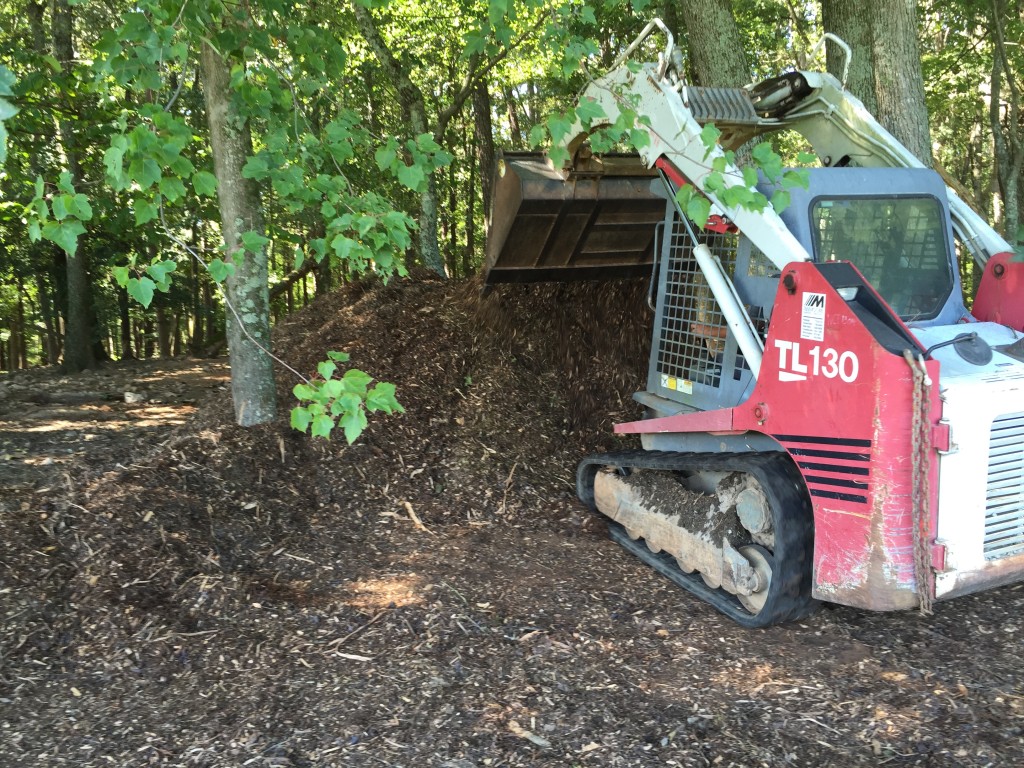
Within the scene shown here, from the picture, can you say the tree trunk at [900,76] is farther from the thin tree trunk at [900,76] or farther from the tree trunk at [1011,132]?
the tree trunk at [1011,132]

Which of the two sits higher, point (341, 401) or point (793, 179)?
point (793, 179)

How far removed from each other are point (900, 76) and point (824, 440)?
416cm

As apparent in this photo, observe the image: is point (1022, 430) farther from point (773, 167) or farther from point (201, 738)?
point (201, 738)

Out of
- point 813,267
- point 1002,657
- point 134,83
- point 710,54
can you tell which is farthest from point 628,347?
point 134,83

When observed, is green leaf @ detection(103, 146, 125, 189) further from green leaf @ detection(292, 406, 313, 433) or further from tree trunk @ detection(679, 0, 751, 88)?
tree trunk @ detection(679, 0, 751, 88)

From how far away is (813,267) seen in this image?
3.61 metres

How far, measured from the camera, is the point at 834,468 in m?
3.57

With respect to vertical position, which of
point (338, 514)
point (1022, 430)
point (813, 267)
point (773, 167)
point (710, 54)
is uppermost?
point (710, 54)

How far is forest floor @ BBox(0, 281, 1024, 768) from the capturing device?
3.23 m

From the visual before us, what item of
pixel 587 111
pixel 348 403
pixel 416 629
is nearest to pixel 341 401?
pixel 348 403

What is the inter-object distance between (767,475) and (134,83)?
3481mm

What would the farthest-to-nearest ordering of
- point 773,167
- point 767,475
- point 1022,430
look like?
point 767,475 → point 1022,430 → point 773,167

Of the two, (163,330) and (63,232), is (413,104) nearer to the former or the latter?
(63,232)

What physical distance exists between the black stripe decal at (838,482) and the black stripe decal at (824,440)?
0.16 meters
